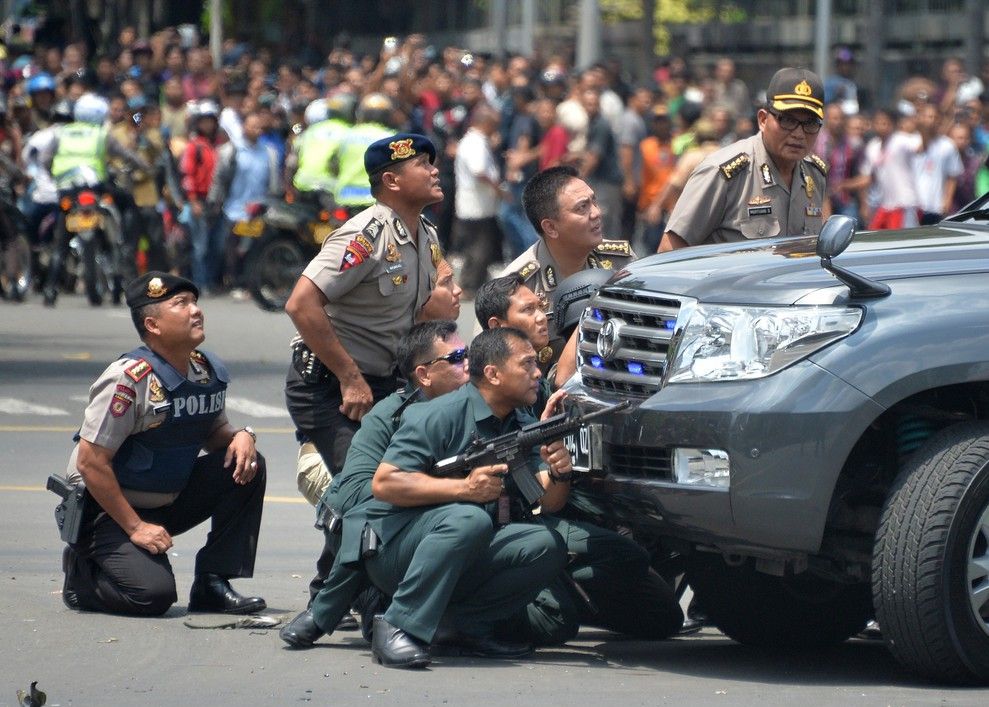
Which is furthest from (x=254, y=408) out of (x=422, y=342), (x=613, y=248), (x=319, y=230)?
(x=422, y=342)

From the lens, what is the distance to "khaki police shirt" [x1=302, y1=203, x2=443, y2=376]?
709cm

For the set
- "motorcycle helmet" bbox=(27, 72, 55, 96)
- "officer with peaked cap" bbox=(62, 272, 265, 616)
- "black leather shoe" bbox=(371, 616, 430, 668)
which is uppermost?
"motorcycle helmet" bbox=(27, 72, 55, 96)

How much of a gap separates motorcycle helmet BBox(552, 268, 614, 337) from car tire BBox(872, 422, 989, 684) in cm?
169

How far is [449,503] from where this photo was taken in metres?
6.16

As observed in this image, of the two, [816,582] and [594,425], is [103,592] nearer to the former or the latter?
[594,425]

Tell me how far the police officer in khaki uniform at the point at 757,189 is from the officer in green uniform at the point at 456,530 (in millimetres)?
1431

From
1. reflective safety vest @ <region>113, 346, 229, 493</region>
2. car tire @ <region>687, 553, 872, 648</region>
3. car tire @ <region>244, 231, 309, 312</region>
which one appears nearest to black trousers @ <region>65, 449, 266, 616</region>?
reflective safety vest @ <region>113, 346, 229, 493</region>

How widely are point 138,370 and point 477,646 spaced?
162cm

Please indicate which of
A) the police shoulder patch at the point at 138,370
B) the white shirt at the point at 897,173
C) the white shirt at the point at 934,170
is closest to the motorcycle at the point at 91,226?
the white shirt at the point at 897,173

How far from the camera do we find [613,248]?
25.1 ft

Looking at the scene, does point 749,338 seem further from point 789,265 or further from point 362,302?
point 362,302

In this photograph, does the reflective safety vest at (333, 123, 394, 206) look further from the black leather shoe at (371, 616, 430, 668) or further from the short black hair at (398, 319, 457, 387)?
the black leather shoe at (371, 616, 430, 668)

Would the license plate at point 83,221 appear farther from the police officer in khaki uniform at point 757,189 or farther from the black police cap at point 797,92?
the black police cap at point 797,92

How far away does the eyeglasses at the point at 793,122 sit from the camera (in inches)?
289
